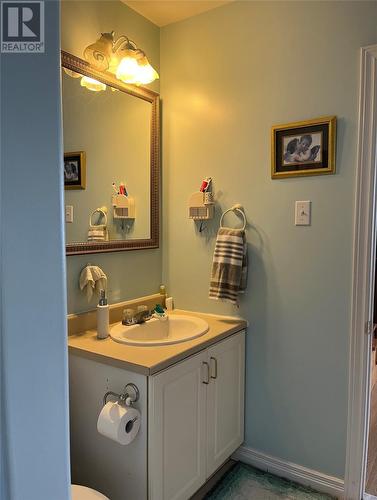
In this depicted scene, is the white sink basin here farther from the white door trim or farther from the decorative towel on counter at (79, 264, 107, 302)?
the white door trim

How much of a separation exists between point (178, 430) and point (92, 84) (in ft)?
5.41

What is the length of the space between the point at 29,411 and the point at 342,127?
174 cm

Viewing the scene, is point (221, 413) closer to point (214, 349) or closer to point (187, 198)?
point (214, 349)

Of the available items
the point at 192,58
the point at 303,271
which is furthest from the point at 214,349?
the point at 192,58

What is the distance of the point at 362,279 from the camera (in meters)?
1.71

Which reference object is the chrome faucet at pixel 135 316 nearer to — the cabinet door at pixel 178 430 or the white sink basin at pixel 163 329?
the white sink basin at pixel 163 329

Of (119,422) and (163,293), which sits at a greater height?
(163,293)

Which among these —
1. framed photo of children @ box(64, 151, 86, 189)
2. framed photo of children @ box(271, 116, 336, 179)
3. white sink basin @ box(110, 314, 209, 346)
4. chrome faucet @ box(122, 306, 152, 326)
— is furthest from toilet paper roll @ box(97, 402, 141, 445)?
framed photo of children @ box(271, 116, 336, 179)

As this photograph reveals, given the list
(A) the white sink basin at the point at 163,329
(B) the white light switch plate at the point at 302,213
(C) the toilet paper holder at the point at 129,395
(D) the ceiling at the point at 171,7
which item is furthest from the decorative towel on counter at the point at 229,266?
(D) the ceiling at the point at 171,7

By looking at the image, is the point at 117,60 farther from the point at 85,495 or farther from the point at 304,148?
the point at 85,495

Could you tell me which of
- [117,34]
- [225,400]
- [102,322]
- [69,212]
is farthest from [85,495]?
[117,34]

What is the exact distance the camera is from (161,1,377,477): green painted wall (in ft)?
5.72

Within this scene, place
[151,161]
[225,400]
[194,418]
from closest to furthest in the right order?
[194,418]
[225,400]
[151,161]

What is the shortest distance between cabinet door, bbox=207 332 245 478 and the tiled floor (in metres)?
0.13
